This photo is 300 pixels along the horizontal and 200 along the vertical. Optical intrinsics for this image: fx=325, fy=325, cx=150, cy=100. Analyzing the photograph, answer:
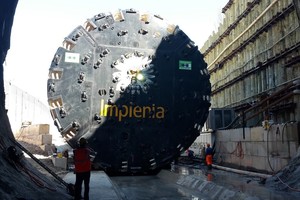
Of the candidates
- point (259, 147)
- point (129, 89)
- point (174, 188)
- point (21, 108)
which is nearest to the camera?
point (174, 188)

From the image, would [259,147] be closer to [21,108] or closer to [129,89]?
[129,89]

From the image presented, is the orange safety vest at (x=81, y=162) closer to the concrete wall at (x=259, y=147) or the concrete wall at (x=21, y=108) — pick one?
the concrete wall at (x=259, y=147)

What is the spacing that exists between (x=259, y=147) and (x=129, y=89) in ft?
15.5

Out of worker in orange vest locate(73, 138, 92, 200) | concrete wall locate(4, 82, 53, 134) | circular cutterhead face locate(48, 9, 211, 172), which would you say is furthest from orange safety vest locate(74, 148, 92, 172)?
concrete wall locate(4, 82, 53, 134)

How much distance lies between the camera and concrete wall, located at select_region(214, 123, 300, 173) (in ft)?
29.0

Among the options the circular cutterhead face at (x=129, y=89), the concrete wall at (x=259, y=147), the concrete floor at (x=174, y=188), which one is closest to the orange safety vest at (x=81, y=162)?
the concrete floor at (x=174, y=188)

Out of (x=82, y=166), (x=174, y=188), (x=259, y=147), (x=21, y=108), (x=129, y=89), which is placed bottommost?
(x=174, y=188)

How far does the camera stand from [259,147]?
10.1 metres

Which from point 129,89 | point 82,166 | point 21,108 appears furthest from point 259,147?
point 21,108

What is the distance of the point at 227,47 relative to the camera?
21984mm

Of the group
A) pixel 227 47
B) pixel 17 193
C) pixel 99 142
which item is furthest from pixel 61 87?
pixel 227 47

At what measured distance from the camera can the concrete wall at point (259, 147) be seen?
29.0 feet

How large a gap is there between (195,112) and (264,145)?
→ 282cm

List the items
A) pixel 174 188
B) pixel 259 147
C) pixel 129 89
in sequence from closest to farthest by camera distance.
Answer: pixel 174 188 < pixel 129 89 < pixel 259 147
